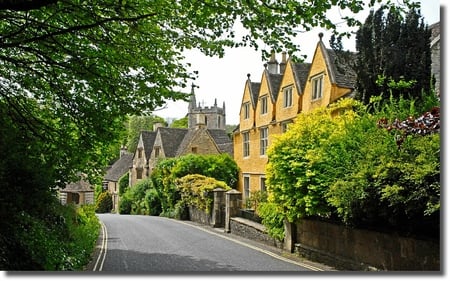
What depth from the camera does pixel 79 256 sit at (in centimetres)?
522

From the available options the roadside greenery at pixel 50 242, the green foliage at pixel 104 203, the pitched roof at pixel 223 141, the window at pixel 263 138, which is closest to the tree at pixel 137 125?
the green foliage at pixel 104 203

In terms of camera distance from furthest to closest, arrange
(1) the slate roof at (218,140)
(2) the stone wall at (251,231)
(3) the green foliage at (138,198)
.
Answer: (2) the stone wall at (251,231) < (1) the slate roof at (218,140) < (3) the green foliage at (138,198)

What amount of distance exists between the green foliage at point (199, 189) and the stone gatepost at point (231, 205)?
2.93 ft

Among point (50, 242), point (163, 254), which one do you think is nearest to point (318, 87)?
point (163, 254)

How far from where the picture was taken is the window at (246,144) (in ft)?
26.8

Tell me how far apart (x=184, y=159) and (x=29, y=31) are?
586 cm

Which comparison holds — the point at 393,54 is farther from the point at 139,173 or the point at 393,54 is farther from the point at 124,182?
the point at 124,182

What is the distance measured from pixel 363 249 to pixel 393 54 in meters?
2.64

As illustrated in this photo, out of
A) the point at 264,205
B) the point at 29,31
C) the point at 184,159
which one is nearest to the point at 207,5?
the point at 29,31

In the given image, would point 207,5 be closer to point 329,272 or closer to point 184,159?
point 329,272

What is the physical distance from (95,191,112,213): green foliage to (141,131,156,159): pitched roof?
789 mm

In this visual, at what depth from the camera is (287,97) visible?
9.66m

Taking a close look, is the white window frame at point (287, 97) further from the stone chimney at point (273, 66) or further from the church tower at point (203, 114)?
the church tower at point (203, 114)

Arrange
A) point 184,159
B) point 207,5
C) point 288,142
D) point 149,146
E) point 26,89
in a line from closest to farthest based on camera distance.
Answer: point 207,5
point 26,89
point 149,146
point 288,142
point 184,159
